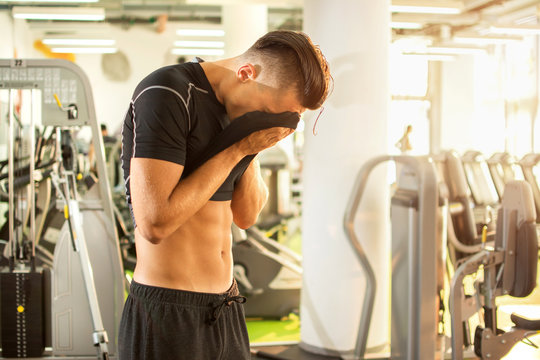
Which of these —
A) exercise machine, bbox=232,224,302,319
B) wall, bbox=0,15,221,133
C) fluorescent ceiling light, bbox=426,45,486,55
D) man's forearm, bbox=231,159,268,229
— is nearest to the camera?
man's forearm, bbox=231,159,268,229

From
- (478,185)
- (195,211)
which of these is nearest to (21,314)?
(195,211)

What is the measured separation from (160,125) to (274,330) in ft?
12.4

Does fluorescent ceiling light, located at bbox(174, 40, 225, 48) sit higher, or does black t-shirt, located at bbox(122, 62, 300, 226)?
fluorescent ceiling light, located at bbox(174, 40, 225, 48)

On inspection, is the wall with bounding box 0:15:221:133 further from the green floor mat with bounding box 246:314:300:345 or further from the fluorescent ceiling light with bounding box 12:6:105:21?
the green floor mat with bounding box 246:314:300:345

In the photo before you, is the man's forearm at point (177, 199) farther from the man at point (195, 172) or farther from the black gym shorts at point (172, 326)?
the black gym shorts at point (172, 326)

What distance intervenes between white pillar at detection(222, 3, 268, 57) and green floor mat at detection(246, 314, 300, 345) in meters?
3.83

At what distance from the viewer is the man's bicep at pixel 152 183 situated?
117cm

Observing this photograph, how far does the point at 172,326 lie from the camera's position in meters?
1.35

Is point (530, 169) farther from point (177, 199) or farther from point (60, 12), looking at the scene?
point (177, 199)

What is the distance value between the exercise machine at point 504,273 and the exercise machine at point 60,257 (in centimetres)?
212

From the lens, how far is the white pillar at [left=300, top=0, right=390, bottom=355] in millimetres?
3793

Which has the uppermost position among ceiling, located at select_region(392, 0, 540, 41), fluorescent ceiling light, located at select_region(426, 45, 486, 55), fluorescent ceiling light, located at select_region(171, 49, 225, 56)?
ceiling, located at select_region(392, 0, 540, 41)

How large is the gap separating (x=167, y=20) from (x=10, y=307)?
956cm

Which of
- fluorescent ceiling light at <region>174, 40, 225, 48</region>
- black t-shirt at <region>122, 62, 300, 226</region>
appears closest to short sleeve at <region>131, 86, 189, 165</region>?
black t-shirt at <region>122, 62, 300, 226</region>
